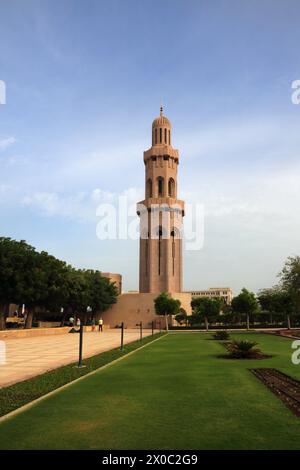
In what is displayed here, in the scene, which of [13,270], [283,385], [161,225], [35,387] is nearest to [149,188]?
[161,225]

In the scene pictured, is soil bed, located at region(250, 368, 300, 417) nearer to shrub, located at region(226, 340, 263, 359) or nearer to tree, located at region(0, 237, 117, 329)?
shrub, located at region(226, 340, 263, 359)

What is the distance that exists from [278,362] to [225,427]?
30.6ft

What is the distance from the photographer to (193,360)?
15766 mm

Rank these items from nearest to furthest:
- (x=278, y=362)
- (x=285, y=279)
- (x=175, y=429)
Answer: (x=175, y=429)
(x=278, y=362)
(x=285, y=279)

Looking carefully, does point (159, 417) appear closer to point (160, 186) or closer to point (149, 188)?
point (149, 188)

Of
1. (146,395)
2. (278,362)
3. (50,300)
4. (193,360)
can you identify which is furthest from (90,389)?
(50,300)

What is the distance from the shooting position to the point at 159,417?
22.4ft

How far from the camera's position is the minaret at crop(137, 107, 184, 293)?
270 feet

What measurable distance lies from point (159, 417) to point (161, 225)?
76966mm

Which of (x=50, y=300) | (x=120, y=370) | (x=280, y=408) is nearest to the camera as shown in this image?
(x=280, y=408)

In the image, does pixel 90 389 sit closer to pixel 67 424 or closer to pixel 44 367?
pixel 67 424

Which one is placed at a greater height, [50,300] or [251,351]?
[50,300]

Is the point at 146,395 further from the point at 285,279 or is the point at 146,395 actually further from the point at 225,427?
the point at 285,279
